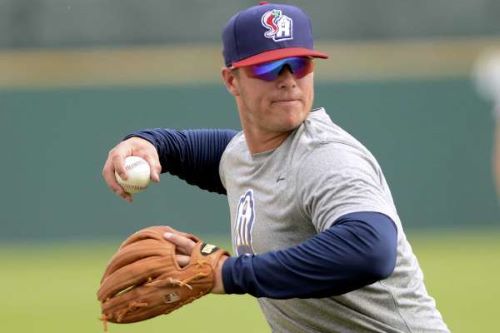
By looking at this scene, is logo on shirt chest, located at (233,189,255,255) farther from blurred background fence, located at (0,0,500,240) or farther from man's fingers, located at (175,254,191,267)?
blurred background fence, located at (0,0,500,240)

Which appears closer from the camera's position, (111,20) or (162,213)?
(162,213)

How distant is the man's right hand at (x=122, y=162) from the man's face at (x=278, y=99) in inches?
19.4

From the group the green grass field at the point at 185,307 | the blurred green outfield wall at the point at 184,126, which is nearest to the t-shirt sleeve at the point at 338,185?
the green grass field at the point at 185,307

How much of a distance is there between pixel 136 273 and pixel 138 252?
0.26ft

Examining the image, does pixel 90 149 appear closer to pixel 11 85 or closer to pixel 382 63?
pixel 11 85

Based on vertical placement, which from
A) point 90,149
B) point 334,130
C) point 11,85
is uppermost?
point 11,85

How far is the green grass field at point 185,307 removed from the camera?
354 inches

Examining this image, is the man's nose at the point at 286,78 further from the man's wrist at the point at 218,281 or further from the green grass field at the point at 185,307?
the green grass field at the point at 185,307

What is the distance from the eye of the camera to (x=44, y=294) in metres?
10.7

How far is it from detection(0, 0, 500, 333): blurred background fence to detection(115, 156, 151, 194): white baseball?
8.03 metres

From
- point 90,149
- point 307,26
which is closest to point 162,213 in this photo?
point 90,149

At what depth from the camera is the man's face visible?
3.88 meters

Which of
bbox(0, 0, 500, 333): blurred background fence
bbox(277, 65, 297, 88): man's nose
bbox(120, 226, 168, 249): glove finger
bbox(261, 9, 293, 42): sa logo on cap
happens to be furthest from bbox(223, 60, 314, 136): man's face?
bbox(0, 0, 500, 333): blurred background fence

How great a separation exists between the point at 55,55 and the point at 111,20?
0.84 meters
